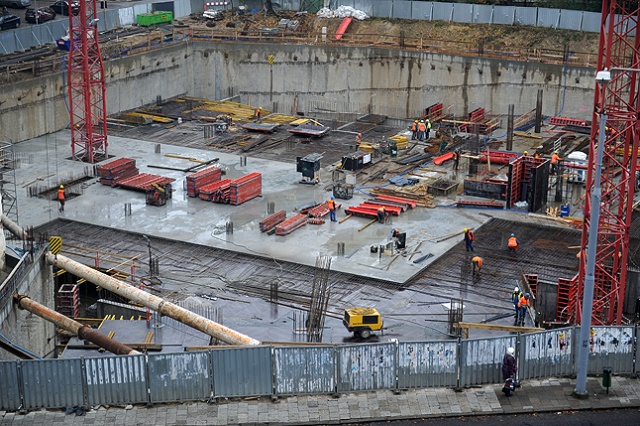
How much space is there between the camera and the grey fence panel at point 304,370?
28312 millimetres

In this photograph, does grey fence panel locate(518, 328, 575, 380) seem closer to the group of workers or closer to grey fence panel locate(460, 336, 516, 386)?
grey fence panel locate(460, 336, 516, 386)

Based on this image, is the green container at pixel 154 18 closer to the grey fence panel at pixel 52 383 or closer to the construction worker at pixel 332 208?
the construction worker at pixel 332 208

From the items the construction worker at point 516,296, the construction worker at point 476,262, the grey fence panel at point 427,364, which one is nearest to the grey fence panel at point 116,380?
the grey fence panel at point 427,364

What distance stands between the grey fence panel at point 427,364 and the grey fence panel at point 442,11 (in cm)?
4941

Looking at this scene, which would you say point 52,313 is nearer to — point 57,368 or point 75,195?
point 57,368

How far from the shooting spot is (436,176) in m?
54.0

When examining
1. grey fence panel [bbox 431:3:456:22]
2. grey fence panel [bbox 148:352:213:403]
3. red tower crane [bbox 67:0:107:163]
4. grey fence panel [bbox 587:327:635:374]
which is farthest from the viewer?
grey fence panel [bbox 431:3:456:22]

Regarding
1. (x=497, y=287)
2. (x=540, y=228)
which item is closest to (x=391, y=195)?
(x=540, y=228)

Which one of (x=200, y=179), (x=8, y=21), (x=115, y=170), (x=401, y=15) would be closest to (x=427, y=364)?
(x=200, y=179)

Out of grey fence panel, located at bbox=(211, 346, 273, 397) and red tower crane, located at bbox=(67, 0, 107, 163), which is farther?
red tower crane, located at bbox=(67, 0, 107, 163)

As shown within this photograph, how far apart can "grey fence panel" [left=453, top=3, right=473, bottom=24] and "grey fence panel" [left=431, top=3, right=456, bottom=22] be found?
1.04 ft

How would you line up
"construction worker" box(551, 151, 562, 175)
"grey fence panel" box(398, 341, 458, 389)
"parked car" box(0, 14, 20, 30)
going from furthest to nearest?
"parked car" box(0, 14, 20, 30), "construction worker" box(551, 151, 562, 175), "grey fence panel" box(398, 341, 458, 389)

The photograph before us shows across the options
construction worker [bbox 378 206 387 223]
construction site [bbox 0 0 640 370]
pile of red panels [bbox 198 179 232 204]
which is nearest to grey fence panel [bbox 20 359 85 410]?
construction site [bbox 0 0 640 370]

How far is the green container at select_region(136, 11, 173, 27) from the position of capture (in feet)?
247
